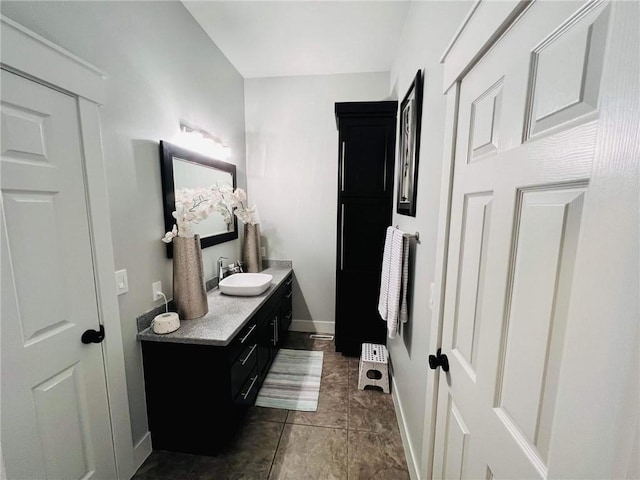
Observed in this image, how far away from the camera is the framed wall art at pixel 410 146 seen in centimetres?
152

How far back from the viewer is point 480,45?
2.31 feet

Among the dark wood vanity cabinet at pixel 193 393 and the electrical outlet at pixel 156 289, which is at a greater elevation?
the electrical outlet at pixel 156 289

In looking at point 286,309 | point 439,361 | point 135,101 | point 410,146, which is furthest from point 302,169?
point 439,361

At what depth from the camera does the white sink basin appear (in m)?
2.09

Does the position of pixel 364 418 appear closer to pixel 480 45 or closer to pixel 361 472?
pixel 361 472

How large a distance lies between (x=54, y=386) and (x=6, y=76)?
1196 mm

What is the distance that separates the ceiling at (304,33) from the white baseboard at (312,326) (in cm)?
294

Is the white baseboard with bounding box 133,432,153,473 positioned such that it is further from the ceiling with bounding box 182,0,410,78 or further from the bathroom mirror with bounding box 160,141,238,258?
the ceiling with bounding box 182,0,410,78

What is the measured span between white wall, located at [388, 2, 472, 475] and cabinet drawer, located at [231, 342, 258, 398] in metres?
1.09

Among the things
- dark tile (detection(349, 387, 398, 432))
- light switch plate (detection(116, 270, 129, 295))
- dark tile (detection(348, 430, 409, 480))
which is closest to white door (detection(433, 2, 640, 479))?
dark tile (detection(348, 430, 409, 480))

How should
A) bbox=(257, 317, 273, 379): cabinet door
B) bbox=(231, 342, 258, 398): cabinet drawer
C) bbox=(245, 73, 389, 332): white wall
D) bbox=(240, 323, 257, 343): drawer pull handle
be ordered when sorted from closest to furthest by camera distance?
bbox=(231, 342, 258, 398): cabinet drawer, bbox=(240, 323, 257, 343): drawer pull handle, bbox=(257, 317, 273, 379): cabinet door, bbox=(245, 73, 389, 332): white wall

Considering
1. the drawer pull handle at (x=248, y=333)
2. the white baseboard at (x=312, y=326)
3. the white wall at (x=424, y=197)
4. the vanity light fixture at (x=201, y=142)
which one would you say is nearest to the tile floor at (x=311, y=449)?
the white wall at (x=424, y=197)

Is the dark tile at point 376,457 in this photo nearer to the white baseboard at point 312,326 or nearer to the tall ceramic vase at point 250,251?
the white baseboard at point 312,326

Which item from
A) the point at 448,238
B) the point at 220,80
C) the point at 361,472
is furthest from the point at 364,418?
the point at 220,80
